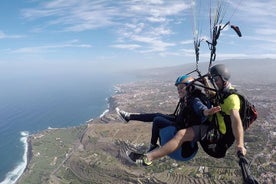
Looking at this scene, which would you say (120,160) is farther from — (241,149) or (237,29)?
(241,149)

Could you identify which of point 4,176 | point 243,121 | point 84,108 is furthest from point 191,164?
point 84,108

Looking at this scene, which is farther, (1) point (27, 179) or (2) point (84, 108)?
(2) point (84, 108)

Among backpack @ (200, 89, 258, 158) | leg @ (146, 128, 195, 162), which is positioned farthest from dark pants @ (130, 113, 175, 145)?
backpack @ (200, 89, 258, 158)

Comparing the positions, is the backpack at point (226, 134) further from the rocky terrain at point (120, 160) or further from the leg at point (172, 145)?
the rocky terrain at point (120, 160)

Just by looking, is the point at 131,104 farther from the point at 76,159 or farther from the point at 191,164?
the point at 191,164

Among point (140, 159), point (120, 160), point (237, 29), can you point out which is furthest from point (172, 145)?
point (120, 160)

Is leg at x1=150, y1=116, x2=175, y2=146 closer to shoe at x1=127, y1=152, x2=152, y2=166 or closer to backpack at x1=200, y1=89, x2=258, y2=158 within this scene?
backpack at x1=200, y1=89, x2=258, y2=158
